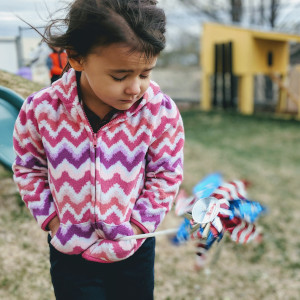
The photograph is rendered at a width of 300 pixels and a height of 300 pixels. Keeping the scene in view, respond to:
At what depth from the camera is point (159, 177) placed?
1374 mm

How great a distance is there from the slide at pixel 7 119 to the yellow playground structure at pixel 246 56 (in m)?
8.82

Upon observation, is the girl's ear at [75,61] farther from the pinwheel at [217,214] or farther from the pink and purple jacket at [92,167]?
the pinwheel at [217,214]

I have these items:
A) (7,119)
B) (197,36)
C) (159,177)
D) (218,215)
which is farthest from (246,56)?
(159,177)

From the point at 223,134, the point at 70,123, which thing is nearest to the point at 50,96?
the point at 70,123

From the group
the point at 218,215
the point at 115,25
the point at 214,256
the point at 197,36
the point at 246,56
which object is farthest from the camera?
the point at 197,36

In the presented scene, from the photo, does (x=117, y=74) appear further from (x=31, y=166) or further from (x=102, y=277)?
(x=102, y=277)

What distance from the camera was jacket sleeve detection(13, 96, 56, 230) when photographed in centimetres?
132

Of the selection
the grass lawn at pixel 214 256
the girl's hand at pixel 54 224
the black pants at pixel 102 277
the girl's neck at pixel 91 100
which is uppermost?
the girl's neck at pixel 91 100

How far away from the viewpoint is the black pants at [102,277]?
1.38m

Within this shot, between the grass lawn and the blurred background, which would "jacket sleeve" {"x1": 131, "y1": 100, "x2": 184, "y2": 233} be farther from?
the blurred background

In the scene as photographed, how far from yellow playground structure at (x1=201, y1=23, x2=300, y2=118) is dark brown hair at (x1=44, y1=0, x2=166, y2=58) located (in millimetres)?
9339

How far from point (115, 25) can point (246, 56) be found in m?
9.73

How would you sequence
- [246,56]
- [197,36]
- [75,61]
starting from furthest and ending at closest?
[197,36] → [246,56] → [75,61]

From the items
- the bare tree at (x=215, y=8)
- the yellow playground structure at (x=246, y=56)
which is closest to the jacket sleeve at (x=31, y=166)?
the yellow playground structure at (x=246, y=56)
